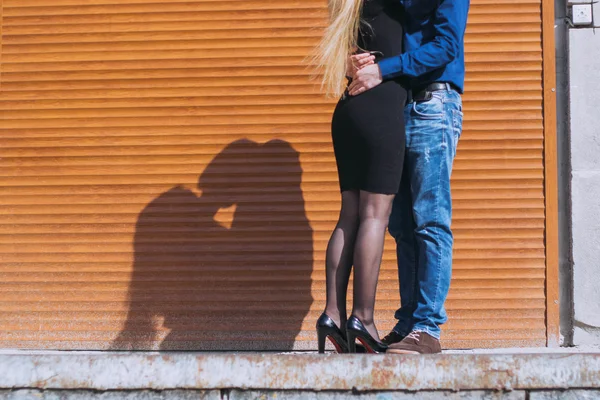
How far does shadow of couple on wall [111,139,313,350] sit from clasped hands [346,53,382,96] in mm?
1982

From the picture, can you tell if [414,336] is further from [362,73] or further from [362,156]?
[362,73]

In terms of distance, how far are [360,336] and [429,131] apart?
94cm

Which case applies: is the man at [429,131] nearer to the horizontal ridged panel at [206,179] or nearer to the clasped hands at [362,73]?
the clasped hands at [362,73]

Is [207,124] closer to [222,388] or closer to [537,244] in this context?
[537,244]

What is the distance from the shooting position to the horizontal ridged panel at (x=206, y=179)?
497 centimetres

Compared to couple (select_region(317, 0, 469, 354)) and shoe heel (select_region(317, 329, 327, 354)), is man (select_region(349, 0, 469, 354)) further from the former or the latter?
shoe heel (select_region(317, 329, 327, 354))

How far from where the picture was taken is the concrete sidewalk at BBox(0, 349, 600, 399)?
2434mm

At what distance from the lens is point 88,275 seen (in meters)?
5.13

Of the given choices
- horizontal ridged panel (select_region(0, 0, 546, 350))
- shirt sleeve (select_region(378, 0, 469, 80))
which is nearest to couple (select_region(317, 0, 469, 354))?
shirt sleeve (select_region(378, 0, 469, 80))

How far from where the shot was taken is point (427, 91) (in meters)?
3.13

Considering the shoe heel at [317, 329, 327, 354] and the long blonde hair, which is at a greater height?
the long blonde hair

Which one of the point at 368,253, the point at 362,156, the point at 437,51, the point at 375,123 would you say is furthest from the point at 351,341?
the point at 437,51

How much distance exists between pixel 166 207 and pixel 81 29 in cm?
148

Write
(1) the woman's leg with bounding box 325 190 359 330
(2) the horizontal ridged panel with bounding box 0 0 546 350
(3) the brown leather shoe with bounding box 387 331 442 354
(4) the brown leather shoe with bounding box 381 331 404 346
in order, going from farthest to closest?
(2) the horizontal ridged panel with bounding box 0 0 546 350, (4) the brown leather shoe with bounding box 381 331 404 346, (1) the woman's leg with bounding box 325 190 359 330, (3) the brown leather shoe with bounding box 387 331 442 354
